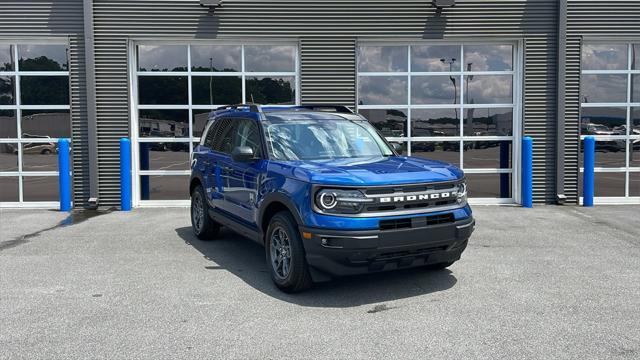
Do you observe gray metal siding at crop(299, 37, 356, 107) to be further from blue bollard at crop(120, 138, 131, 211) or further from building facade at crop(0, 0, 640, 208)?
blue bollard at crop(120, 138, 131, 211)

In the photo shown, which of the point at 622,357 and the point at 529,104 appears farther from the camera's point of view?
the point at 529,104

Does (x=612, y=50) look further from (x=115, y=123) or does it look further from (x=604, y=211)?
(x=115, y=123)

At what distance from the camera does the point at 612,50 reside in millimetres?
11844

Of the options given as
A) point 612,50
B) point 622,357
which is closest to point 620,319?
point 622,357

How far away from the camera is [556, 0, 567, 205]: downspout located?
11312 millimetres

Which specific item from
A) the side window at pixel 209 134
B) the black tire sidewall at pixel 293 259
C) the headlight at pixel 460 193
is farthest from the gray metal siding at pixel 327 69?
the black tire sidewall at pixel 293 259

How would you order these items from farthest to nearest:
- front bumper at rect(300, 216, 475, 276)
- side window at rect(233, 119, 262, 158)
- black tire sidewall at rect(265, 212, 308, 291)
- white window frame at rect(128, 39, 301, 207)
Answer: white window frame at rect(128, 39, 301, 207) < side window at rect(233, 119, 262, 158) < black tire sidewall at rect(265, 212, 308, 291) < front bumper at rect(300, 216, 475, 276)

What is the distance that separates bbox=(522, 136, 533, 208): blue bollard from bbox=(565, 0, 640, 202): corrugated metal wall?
3.02 ft

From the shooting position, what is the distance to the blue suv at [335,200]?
5.17 meters

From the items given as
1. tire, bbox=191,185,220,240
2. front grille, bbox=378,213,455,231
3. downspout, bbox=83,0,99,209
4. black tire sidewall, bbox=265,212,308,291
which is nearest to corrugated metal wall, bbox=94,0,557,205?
downspout, bbox=83,0,99,209

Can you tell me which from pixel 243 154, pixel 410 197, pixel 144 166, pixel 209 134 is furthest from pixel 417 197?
pixel 144 166

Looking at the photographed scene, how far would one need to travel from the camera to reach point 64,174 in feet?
35.7

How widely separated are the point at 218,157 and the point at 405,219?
312cm

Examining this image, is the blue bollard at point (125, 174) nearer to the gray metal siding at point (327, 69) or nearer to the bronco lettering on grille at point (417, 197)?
the gray metal siding at point (327, 69)
